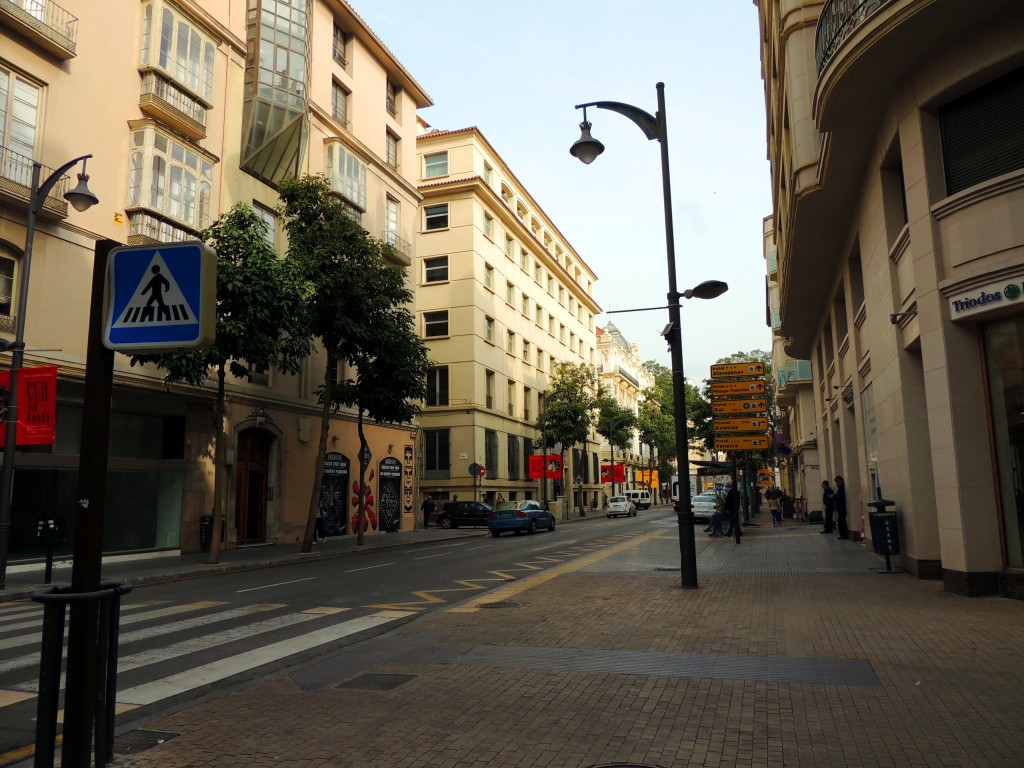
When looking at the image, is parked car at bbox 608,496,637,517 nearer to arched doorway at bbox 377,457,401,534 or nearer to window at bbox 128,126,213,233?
arched doorway at bbox 377,457,401,534

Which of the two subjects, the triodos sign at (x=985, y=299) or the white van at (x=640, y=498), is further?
the white van at (x=640, y=498)

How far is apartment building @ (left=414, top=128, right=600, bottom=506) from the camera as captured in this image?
43469mm

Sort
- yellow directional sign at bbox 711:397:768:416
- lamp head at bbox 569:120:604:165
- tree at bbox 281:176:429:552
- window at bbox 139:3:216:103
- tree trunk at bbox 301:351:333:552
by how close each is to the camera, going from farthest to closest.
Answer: tree at bbox 281:176:429:552
tree trunk at bbox 301:351:333:552
yellow directional sign at bbox 711:397:768:416
window at bbox 139:3:216:103
lamp head at bbox 569:120:604:165

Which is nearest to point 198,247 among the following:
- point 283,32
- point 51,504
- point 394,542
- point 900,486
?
point 900,486

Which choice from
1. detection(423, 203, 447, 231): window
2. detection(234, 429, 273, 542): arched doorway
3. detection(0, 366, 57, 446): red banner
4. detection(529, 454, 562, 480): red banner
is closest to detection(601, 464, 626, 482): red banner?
detection(529, 454, 562, 480): red banner

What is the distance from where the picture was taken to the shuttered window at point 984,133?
10.1 meters

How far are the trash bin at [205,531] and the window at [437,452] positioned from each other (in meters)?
22.0

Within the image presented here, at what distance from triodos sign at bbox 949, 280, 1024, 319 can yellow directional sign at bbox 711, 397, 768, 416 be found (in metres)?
10.8

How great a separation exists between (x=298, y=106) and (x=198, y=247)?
2484 cm

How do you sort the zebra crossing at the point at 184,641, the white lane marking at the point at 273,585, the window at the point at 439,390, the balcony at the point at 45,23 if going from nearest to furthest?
the zebra crossing at the point at 184,641 → the white lane marking at the point at 273,585 → the balcony at the point at 45,23 → the window at the point at 439,390

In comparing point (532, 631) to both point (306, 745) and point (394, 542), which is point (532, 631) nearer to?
point (306, 745)

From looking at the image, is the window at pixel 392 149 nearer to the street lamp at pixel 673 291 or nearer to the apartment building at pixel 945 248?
the street lamp at pixel 673 291

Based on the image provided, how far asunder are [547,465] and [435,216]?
57.8 ft

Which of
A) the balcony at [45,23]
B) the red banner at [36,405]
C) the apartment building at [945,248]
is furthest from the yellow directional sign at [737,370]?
the balcony at [45,23]
